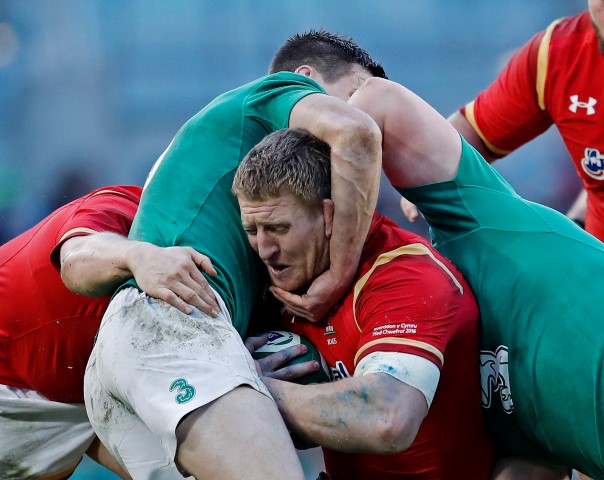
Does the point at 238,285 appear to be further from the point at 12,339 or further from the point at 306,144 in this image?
the point at 12,339

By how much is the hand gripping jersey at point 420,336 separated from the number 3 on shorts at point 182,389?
0.47 metres

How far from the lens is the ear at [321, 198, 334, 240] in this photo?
2592 millimetres

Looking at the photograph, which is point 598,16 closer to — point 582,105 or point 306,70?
point 582,105

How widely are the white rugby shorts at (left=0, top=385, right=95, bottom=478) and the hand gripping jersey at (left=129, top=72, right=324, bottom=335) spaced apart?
0.94 m

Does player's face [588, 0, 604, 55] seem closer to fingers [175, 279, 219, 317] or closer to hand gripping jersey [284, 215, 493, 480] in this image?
hand gripping jersey [284, 215, 493, 480]

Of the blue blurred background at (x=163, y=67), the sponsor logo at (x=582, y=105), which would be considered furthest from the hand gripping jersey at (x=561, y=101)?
the blue blurred background at (x=163, y=67)

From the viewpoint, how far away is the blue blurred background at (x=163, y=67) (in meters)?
4.89

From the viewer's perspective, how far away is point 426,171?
Result: 2779mm

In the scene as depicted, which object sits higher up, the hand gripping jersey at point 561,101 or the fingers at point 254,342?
the hand gripping jersey at point 561,101

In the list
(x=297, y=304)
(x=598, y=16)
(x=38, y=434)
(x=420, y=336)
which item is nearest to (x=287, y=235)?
(x=297, y=304)

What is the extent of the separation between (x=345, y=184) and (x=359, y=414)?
63 cm

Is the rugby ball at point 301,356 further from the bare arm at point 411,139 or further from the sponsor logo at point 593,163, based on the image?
the sponsor logo at point 593,163

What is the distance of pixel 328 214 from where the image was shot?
8.54ft

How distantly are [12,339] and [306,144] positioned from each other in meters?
1.26
